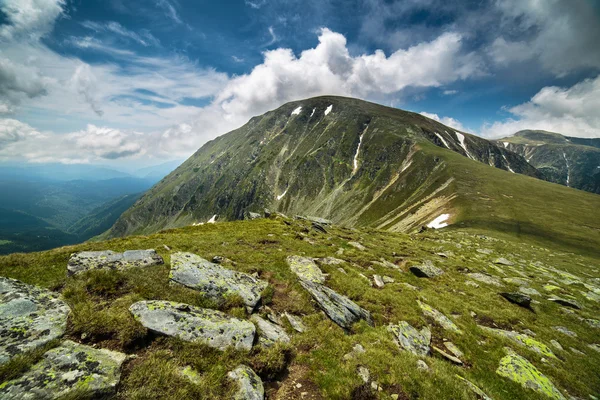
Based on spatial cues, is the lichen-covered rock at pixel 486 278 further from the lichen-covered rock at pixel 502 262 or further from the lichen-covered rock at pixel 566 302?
the lichen-covered rock at pixel 502 262

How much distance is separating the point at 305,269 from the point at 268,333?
880cm

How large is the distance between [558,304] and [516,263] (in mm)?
14903

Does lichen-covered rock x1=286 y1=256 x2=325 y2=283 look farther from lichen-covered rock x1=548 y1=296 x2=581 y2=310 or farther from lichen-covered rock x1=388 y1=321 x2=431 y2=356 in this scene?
lichen-covered rock x1=548 y1=296 x2=581 y2=310

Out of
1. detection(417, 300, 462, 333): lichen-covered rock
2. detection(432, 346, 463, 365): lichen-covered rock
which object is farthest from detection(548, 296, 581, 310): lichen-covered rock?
detection(432, 346, 463, 365): lichen-covered rock

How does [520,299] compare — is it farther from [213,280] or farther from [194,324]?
[194,324]

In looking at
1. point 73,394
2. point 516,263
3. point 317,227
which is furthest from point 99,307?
point 516,263

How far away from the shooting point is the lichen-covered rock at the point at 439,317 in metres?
17.1

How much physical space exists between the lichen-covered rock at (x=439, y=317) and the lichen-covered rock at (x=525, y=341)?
289cm

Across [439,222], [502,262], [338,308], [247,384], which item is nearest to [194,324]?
[247,384]

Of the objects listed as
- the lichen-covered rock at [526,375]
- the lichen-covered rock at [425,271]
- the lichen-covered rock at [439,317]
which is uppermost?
the lichen-covered rock at [425,271]

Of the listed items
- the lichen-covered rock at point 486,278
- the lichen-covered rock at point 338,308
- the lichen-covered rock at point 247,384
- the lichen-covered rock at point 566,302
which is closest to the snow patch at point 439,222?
the lichen-covered rock at point 486,278

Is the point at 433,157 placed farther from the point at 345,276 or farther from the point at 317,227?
the point at 345,276

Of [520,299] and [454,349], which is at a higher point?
[520,299]

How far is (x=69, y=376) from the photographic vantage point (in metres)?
6.87
